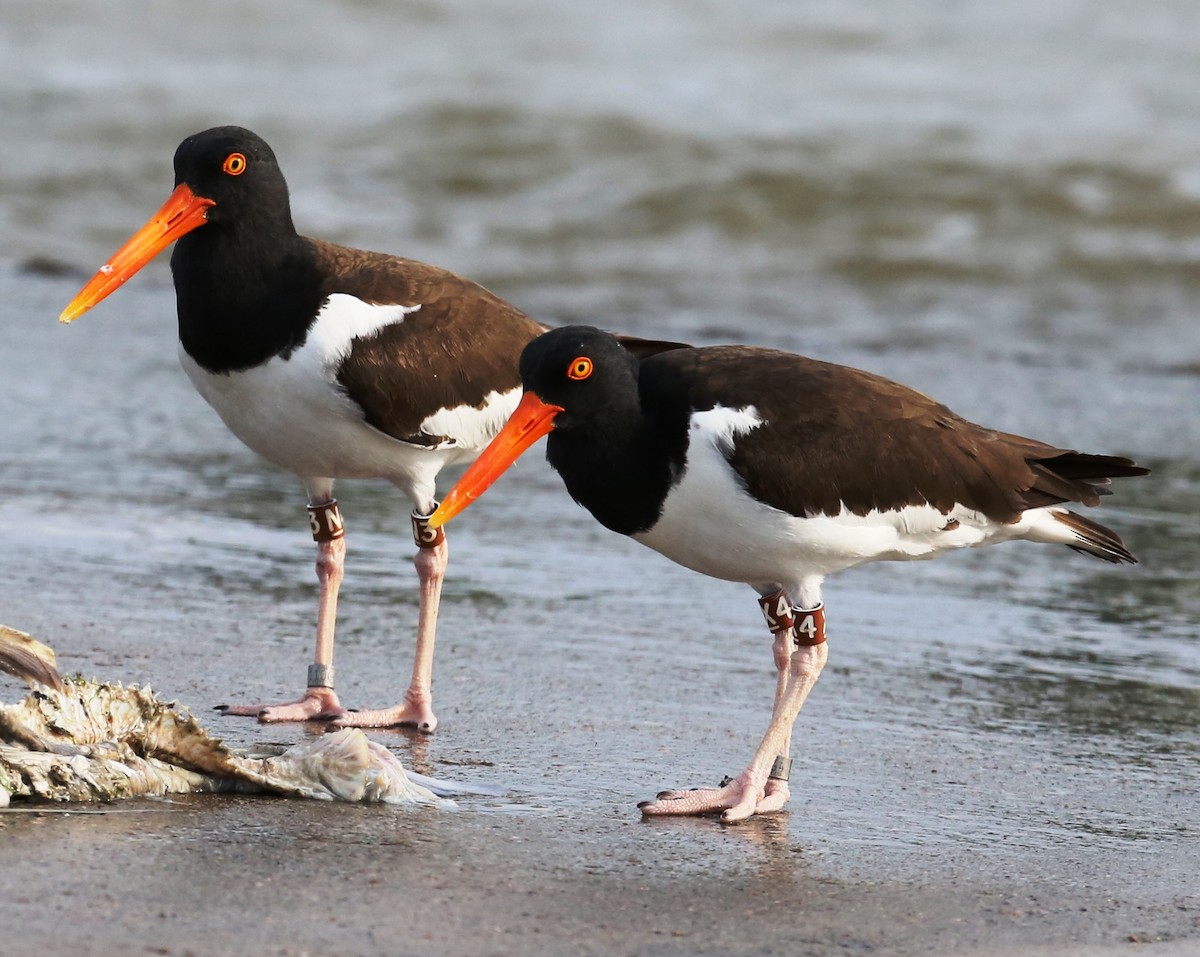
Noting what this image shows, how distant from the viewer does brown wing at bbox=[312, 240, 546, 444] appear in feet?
16.5

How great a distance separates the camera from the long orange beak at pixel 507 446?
4.43 m

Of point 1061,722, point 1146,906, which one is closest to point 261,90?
point 1061,722

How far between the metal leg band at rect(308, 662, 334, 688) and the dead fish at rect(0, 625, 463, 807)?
0.96 metres

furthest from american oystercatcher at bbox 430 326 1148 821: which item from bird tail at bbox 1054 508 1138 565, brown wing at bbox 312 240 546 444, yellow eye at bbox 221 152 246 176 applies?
yellow eye at bbox 221 152 246 176

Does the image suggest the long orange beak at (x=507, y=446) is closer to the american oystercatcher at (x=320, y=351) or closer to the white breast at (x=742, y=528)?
the white breast at (x=742, y=528)

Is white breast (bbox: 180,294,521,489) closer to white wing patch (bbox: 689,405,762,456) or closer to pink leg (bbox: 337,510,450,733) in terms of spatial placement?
pink leg (bbox: 337,510,450,733)

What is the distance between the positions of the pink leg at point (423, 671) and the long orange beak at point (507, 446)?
0.74 m

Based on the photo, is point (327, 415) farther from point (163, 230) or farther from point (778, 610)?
point (778, 610)

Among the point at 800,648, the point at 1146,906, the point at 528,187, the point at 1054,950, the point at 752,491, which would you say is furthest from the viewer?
the point at 528,187

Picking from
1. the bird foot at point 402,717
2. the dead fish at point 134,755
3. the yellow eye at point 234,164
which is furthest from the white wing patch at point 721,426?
the yellow eye at point 234,164

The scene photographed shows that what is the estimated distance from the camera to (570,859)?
12.3ft

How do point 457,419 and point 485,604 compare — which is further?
point 485,604

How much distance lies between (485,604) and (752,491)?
6.83ft

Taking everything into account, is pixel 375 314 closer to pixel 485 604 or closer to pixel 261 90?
pixel 485 604
